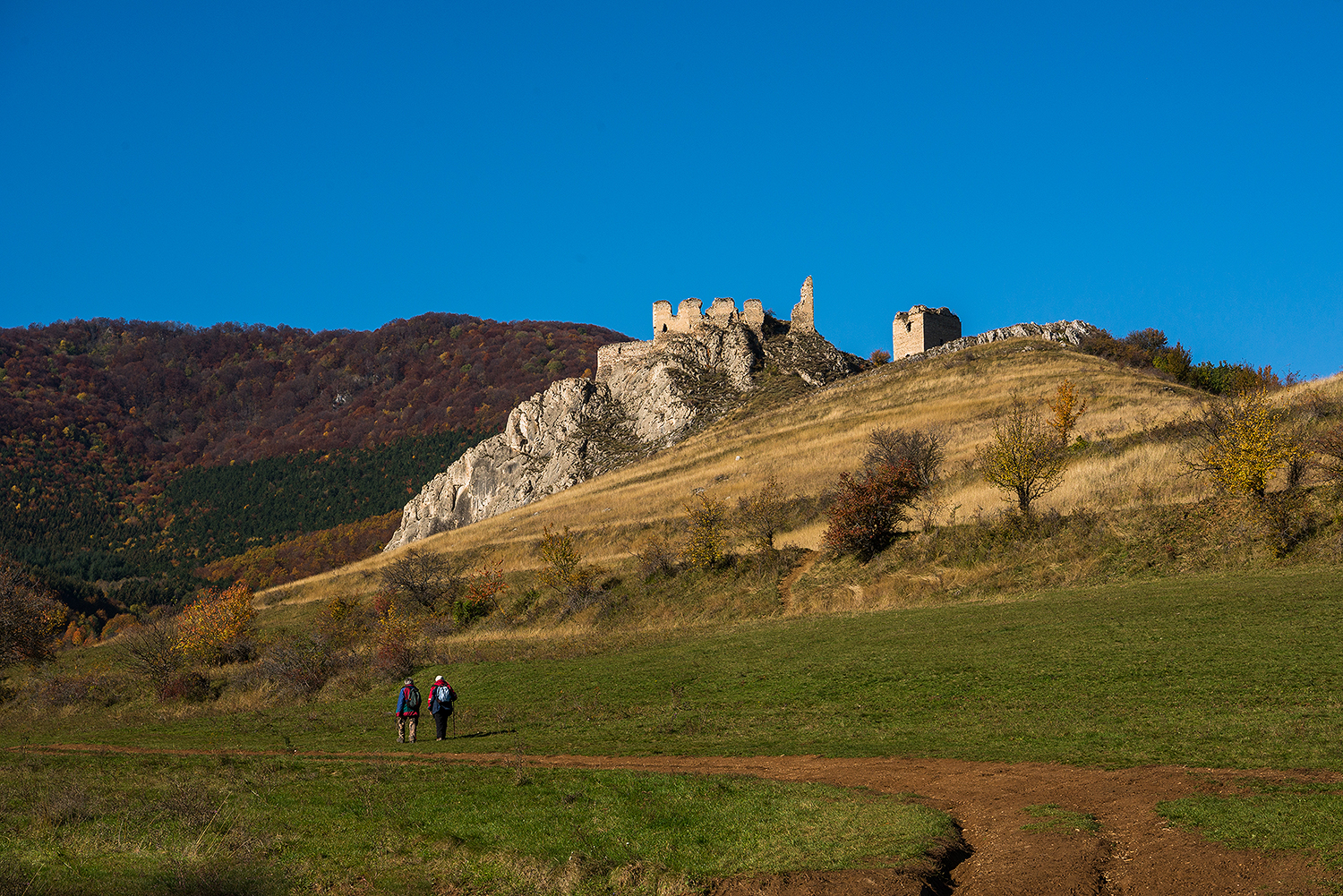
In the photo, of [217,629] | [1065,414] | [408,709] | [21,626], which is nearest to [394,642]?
[217,629]

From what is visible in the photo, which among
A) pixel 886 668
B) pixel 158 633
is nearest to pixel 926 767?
pixel 886 668

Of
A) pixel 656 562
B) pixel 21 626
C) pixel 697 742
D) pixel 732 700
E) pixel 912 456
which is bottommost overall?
pixel 697 742

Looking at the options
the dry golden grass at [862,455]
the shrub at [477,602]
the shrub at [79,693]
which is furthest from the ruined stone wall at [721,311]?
the shrub at [79,693]

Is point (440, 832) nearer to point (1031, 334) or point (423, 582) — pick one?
point (423, 582)

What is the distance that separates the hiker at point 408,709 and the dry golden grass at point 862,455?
19534 mm

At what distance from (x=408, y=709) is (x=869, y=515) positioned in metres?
24.9

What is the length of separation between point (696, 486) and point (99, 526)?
13978 cm

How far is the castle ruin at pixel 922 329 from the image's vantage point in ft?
324

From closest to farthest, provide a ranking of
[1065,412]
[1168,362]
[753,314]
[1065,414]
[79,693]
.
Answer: [79,693]
[1065,414]
[1065,412]
[1168,362]
[753,314]

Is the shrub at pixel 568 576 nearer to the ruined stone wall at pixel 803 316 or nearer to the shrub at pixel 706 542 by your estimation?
the shrub at pixel 706 542

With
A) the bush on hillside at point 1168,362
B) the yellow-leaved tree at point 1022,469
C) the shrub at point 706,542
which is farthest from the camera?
the bush on hillside at point 1168,362

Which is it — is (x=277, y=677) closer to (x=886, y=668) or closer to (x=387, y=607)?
(x=387, y=607)

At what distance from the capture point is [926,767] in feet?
57.5

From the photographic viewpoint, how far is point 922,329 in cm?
9856
